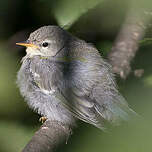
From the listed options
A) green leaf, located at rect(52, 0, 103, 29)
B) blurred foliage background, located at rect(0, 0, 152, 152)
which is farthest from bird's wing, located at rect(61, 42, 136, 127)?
green leaf, located at rect(52, 0, 103, 29)

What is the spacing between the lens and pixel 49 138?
8.38 feet

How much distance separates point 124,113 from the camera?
3.20 m

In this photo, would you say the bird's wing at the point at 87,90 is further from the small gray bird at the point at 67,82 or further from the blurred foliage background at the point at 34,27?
the blurred foliage background at the point at 34,27

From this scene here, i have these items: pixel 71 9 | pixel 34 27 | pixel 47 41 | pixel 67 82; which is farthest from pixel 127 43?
pixel 34 27

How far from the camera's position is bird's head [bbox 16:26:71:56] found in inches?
157

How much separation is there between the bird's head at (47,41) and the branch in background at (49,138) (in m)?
1.19

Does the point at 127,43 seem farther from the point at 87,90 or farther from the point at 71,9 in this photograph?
the point at 71,9

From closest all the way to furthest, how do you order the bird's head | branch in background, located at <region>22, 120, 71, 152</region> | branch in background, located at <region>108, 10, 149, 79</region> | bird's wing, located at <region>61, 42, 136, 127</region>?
branch in background, located at <region>22, 120, 71, 152</region>, bird's wing, located at <region>61, 42, 136, 127</region>, the bird's head, branch in background, located at <region>108, 10, 149, 79</region>

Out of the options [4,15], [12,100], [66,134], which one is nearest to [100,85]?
[66,134]

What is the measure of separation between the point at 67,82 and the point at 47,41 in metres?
0.90

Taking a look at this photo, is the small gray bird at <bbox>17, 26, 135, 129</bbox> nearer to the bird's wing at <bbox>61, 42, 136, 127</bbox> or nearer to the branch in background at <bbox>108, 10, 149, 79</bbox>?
the bird's wing at <bbox>61, 42, 136, 127</bbox>

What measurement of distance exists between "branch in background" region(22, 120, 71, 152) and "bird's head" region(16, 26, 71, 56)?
119 cm

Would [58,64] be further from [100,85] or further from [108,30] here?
[108,30]

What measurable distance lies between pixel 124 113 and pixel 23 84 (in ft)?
4.88
